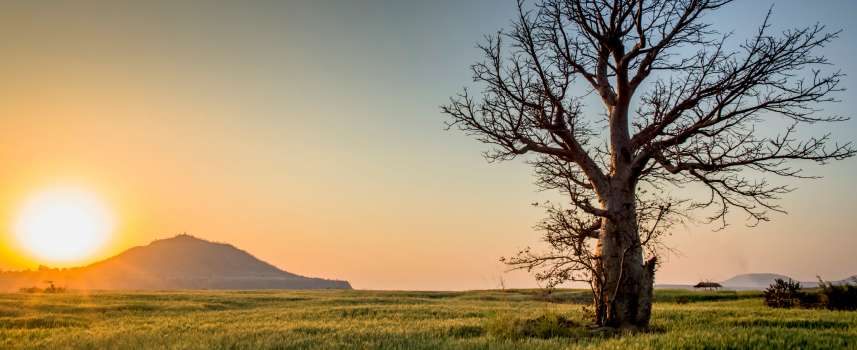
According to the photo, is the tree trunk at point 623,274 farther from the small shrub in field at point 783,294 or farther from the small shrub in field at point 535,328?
the small shrub in field at point 783,294

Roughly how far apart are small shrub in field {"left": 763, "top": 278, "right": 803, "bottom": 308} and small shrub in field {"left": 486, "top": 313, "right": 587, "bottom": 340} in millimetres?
20492

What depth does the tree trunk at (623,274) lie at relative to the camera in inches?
547

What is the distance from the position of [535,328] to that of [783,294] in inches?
892

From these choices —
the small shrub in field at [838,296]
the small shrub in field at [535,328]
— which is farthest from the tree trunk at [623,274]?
the small shrub in field at [838,296]

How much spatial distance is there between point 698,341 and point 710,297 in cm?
3793

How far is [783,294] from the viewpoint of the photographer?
28.8 meters

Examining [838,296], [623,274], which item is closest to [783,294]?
[838,296]

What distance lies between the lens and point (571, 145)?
51.3 ft

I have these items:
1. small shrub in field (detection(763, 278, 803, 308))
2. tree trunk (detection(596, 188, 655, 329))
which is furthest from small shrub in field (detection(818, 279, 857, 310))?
tree trunk (detection(596, 188, 655, 329))

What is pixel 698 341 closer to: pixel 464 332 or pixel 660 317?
pixel 464 332

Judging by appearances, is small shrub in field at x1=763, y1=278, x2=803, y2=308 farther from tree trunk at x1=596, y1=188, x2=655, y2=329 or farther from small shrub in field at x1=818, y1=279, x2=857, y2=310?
tree trunk at x1=596, y1=188, x2=655, y2=329

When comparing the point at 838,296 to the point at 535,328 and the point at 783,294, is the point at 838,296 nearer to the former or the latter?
the point at 783,294

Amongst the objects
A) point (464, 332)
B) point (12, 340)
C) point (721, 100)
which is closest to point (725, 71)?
point (721, 100)

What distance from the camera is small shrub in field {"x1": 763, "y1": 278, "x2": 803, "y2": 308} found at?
28008mm
